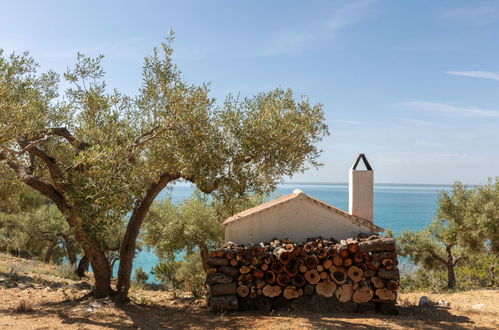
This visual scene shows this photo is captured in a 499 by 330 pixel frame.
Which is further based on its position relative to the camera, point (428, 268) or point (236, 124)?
point (428, 268)

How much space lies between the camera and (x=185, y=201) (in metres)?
22.1

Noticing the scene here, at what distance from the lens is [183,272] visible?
2686cm

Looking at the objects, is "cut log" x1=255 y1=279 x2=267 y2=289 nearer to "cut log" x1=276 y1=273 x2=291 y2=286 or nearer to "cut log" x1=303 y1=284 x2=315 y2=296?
"cut log" x1=276 y1=273 x2=291 y2=286

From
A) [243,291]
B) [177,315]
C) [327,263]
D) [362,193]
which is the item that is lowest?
[177,315]

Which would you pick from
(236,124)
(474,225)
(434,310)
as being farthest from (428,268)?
(236,124)

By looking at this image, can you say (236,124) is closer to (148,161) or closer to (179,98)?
(179,98)

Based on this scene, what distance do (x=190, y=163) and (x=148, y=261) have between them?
59.4m

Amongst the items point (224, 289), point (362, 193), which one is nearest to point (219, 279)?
point (224, 289)

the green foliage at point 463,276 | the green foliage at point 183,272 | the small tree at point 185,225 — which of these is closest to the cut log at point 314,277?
the small tree at point 185,225

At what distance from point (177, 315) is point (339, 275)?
Result: 16.0ft

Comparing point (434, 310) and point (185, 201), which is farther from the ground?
point (185, 201)

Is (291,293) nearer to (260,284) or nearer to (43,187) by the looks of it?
(260,284)

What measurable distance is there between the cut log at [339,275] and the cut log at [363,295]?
1.68 ft

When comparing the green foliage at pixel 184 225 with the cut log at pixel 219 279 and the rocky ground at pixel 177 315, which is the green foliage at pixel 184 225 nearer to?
the rocky ground at pixel 177 315
